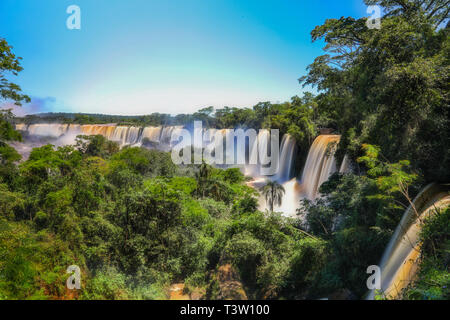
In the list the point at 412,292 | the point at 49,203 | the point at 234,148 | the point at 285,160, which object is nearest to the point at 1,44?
the point at 49,203

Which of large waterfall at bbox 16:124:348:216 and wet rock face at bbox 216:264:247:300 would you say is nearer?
wet rock face at bbox 216:264:247:300

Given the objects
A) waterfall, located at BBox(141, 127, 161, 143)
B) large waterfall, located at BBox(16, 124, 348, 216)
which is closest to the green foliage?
large waterfall, located at BBox(16, 124, 348, 216)

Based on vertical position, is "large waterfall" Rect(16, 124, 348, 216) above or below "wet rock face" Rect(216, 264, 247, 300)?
above

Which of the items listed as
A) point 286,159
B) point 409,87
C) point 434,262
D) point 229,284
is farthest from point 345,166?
point 286,159

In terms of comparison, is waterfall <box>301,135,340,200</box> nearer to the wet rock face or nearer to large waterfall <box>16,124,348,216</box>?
large waterfall <box>16,124,348,216</box>

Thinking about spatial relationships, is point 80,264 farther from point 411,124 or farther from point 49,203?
point 411,124

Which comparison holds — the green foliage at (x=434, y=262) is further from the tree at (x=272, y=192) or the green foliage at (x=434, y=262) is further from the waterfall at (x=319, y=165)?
the tree at (x=272, y=192)

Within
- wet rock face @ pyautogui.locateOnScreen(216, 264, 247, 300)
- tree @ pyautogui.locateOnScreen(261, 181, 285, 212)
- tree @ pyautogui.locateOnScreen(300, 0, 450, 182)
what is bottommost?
wet rock face @ pyautogui.locateOnScreen(216, 264, 247, 300)
